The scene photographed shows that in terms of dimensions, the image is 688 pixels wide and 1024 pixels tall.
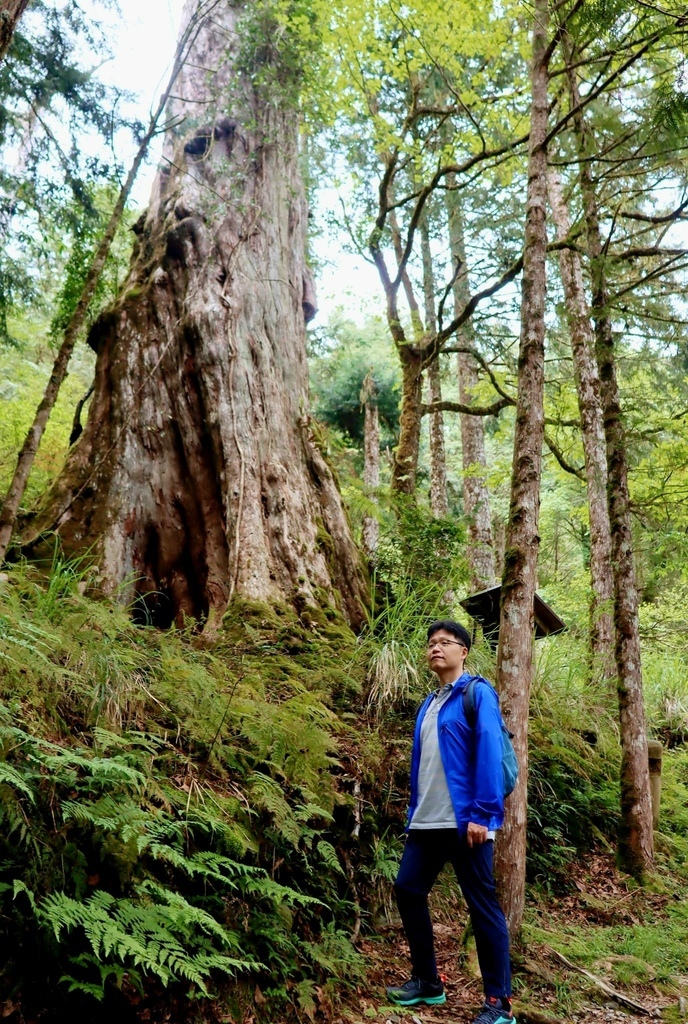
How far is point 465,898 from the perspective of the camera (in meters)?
3.75

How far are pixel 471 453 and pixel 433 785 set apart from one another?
11.0 meters

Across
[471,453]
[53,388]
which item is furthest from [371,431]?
[53,388]

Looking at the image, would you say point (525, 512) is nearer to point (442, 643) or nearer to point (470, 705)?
point (442, 643)

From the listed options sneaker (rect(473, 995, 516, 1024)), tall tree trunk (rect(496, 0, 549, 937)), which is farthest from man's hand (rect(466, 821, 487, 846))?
tall tree trunk (rect(496, 0, 549, 937))

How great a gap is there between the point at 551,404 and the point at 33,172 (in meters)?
10.2

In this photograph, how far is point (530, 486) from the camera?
5.34m

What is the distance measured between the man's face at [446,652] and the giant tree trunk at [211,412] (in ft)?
8.82

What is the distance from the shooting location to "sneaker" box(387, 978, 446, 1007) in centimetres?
376

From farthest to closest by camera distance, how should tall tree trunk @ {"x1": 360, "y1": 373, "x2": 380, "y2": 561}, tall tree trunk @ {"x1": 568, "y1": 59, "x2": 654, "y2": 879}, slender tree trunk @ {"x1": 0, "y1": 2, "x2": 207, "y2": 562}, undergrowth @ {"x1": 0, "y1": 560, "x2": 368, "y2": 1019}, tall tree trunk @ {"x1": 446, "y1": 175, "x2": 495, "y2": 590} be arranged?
tall tree trunk @ {"x1": 360, "y1": 373, "x2": 380, "y2": 561}
tall tree trunk @ {"x1": 446, "y1": 175, "x2": 495, "y2": 590}
tall tree trunk @ {"x1": 568, "y1": 59, "x2": 654, "y2": 879}
slender tree trunk @ {"x1": 0, "y1": 2, "x2": 207, "y2": 562}
undergrowth @ {"x1": 0, "y1": 560, "x2": 368, "y2": 1019}

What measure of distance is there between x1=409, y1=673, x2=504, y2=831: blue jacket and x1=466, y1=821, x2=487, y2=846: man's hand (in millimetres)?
34

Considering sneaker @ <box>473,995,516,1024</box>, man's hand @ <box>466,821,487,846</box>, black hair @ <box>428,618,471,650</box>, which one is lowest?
sneaker @ <box>473,995,516,1024</box>

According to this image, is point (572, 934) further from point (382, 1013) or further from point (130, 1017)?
point (130, 1017)

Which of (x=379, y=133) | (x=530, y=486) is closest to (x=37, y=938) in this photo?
(x=530, y=486)

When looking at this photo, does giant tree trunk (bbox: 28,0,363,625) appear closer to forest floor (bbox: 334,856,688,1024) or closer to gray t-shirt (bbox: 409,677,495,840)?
gray t-shirt (bbox: 409,677,495,840)
